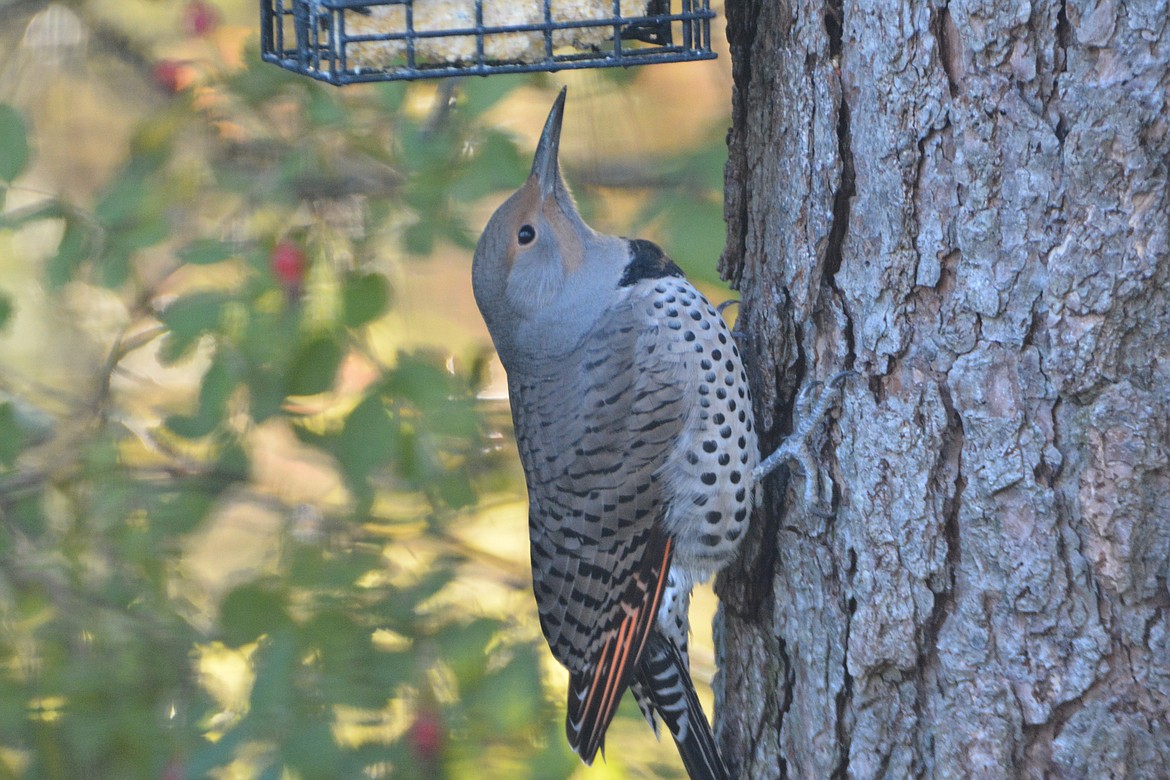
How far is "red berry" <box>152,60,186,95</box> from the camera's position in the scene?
10.7 feet

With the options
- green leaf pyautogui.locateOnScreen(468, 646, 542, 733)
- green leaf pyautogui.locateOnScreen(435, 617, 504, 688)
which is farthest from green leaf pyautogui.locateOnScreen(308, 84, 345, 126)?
green leaf pyautogui.locateOnScreen(468, 646, 542, 733)

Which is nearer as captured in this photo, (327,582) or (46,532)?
(327,582)

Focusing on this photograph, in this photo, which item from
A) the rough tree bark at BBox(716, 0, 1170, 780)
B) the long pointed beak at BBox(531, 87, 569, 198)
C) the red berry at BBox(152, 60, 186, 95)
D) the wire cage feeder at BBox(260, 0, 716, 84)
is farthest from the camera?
the red berry at BBox(152, 60, 186, 95)

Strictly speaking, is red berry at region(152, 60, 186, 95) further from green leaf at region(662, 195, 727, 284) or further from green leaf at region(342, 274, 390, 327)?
green leaf at region(662, 195, 727, 284)

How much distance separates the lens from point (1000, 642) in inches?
73.9

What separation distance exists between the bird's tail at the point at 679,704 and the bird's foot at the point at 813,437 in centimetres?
64

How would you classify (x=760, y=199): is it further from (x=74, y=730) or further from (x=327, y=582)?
(x=74, y=730)

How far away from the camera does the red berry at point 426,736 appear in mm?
3094

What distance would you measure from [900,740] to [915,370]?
2.22 feet

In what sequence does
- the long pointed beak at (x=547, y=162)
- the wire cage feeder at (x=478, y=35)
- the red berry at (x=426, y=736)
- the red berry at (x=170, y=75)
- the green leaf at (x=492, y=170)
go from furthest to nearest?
the red berry at (x=170, y=75) < the red berry at (x=426, y=736) < the green leaf at (x=492, y=170) < the long pointed beak at (x=547, y=162) < the wire cage feeder at (x=478, y=35)

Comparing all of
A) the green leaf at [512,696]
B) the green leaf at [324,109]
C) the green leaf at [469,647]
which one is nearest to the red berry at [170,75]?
the green leaf at [324,109]

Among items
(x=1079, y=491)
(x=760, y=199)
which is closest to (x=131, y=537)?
(x=760, y=199)

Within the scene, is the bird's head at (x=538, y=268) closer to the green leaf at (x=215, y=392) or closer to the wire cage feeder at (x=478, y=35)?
the wire cage feeder at (x=478, y=35)

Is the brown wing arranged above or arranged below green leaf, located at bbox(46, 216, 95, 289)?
below
